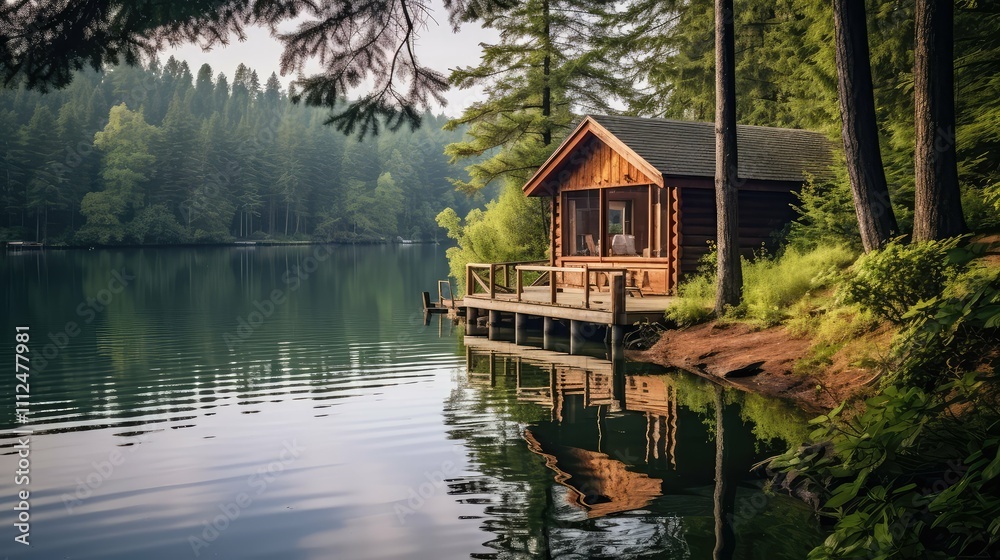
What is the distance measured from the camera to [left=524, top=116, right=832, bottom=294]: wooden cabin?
78.4ft

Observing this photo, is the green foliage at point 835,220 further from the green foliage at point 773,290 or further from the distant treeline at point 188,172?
the distant treeline at point 188,172

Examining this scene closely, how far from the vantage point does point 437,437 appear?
13.0 metres

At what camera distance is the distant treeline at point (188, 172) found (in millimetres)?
84750

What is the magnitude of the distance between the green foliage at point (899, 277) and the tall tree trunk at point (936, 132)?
1.69 ft

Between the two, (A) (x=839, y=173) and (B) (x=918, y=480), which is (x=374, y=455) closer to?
(B) (x=918, y=480)

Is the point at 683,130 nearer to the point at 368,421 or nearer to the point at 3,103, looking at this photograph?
the point at 368,421

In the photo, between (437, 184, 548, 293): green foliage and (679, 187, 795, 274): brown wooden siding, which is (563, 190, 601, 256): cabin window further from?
(437, 184, 548, 293): green foliage

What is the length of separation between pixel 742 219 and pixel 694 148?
254 centimetres

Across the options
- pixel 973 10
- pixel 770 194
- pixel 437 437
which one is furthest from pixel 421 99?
pixel 770 194

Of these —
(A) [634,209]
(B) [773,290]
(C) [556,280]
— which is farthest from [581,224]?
(B) [773,290]

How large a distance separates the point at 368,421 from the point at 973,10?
47.5 feet

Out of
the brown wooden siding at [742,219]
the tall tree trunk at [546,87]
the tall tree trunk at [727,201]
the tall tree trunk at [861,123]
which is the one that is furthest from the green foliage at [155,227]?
the tall tree trunk at [861,123]

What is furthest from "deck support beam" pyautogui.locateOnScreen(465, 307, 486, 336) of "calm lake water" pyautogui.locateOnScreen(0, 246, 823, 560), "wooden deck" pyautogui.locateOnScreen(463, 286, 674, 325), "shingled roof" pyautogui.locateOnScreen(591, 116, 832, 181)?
"shingled roof" pyautogui.locateOnScreen(591, 116, 832, 181)

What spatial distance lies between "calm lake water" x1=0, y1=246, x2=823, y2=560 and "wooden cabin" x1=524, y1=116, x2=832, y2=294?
558cm
